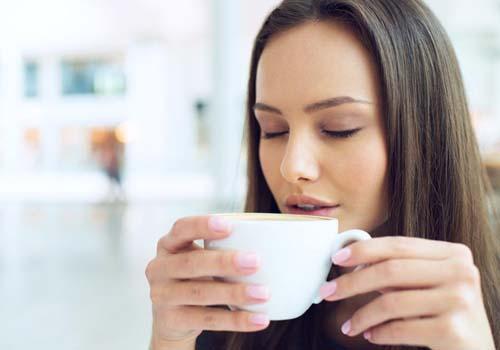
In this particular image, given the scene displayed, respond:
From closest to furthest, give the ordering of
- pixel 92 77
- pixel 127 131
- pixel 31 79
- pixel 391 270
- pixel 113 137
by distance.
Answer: pixel 391 270, pixel 113 137, pixel 31 79, pixel 92 77, pixel 127 131

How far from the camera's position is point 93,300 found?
2586 millimetres

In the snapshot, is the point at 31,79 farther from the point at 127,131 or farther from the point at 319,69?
the point at 319,69

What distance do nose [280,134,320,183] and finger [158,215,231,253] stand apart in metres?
0.20

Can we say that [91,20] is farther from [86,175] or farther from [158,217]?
[158,217]

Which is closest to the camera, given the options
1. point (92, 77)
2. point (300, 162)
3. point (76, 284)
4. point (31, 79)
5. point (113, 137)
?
point (300, 162)

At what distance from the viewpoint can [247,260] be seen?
0.49 metres

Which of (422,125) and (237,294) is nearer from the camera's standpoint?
(237,294)

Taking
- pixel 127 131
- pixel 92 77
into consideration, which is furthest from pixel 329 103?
pixel 92 77

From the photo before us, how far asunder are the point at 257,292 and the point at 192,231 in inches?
3.7

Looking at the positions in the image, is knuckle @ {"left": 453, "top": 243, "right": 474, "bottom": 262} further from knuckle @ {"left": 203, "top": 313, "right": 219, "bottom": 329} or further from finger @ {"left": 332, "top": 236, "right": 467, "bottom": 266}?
knuckle @ {"left": 203, "top": 313, "right": 219, "bottom": 329}

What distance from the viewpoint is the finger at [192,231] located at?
1.61ft

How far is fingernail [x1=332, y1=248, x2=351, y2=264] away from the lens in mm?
489

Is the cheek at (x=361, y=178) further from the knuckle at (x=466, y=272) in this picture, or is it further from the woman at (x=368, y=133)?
the knuckle at (x=466, y=272)

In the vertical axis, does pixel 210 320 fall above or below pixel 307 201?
below
